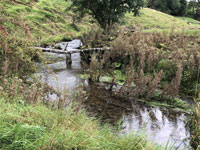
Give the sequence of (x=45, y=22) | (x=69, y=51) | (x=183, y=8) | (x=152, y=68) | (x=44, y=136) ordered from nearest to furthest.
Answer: (x=44, y=136) < (x=152, y=68) < (x=69, y=51) < (x=45, y=22) < (x=183, y=8)

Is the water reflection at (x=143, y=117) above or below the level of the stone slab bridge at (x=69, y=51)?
below

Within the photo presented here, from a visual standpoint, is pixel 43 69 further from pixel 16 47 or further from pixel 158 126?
pixel 158 126

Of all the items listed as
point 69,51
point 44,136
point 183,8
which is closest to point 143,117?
point 44,136

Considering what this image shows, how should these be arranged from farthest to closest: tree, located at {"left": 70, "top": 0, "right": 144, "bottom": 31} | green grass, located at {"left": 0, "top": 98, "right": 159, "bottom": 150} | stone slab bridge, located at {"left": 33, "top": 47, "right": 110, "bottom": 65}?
1. tree, located at {"left": 70, "top": 0, "right": 144, "bottom": 31}
2. stone slab bridge, located at {"left": 33, "top": 47, "right": 110, "bottom": 65}
3. green grass, located at {"left": 0, "top": 98, "right": 159, "bottom": 150}

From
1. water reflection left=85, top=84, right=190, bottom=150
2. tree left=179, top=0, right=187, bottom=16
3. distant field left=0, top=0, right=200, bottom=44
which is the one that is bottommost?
water reflection left=85, top=84, right=190, bottom=150

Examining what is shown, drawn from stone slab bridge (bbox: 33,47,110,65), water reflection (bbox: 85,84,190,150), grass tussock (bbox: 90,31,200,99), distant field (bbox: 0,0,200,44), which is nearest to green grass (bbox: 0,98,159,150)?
water reflection (bbox: 85,84,190,150)

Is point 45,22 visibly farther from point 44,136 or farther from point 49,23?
point 44,136

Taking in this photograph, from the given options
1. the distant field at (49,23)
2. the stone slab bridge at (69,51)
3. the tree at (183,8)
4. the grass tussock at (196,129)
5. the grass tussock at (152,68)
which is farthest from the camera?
the tree at (183,8)

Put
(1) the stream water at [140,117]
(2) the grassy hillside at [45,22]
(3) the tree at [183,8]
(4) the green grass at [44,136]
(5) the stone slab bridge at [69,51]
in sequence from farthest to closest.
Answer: (3) the tree at [183,8]
(2) the grassy hillside at [45,22]
(5) the stone slab bridge at [69,51]
(1) the stream water at [140,117]
(4) the green grass at [44,136]

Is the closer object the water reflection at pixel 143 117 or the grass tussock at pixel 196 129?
the grass tussock at pixel 196 129

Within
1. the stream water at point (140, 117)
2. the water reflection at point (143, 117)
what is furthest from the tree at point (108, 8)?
the water reflection at point (143, 117)

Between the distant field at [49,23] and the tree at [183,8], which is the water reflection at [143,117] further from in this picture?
the tree at [183,8]

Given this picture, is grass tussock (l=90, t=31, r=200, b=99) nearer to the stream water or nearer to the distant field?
the stream water

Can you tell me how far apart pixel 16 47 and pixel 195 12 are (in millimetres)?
75129
